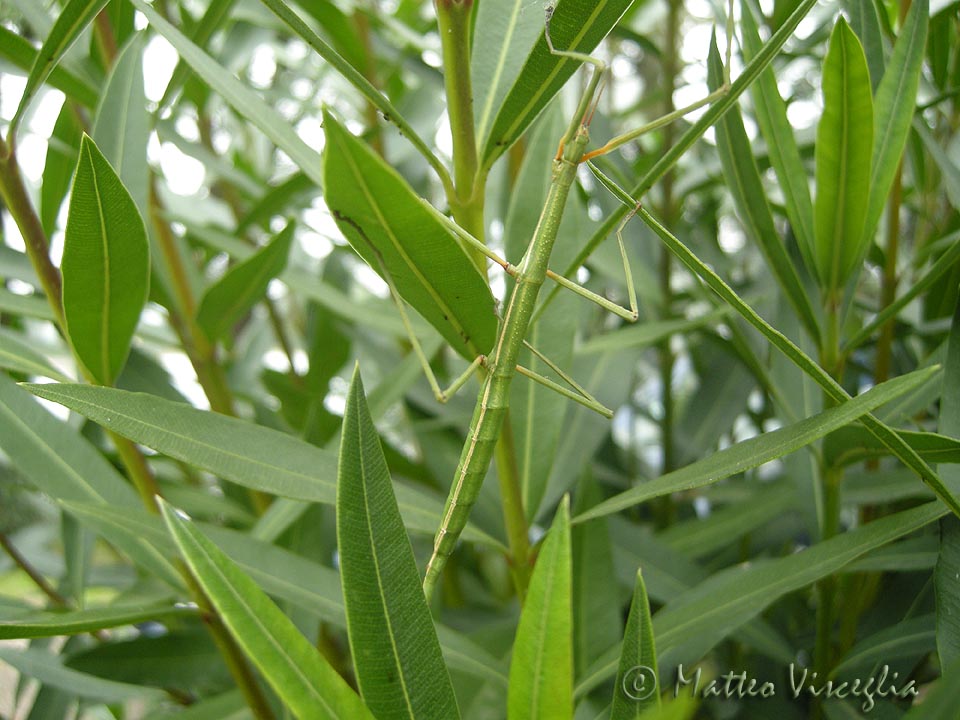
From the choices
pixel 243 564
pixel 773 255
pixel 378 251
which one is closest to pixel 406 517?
pixel 243 564

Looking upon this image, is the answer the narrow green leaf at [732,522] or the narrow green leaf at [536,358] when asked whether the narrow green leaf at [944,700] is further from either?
the narrow green leaf at [732,522]

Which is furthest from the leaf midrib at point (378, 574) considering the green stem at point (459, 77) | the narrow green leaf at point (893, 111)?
the narrow green leaf at point (893, 111)

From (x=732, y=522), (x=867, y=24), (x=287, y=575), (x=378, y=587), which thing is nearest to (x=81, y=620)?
(x=287, y=575)

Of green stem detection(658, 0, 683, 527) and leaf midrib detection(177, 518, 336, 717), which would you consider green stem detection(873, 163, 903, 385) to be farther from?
leaf midrib detection(177, 518, 336, 717)

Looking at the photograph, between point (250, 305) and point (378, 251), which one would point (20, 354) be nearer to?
point (250, 305)
